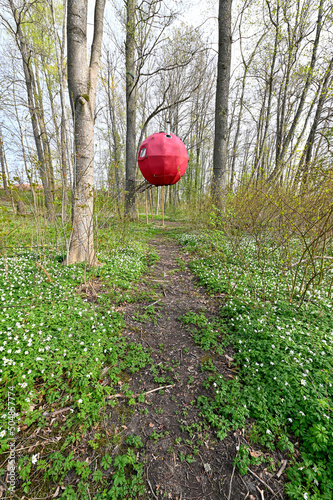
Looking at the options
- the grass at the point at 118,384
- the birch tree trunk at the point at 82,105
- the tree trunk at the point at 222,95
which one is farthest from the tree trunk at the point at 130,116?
the grass at the point at 118,384

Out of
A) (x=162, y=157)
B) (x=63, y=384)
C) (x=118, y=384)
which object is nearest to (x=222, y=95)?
(x=162, y=157)

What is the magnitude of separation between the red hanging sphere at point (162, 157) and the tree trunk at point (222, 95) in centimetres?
163

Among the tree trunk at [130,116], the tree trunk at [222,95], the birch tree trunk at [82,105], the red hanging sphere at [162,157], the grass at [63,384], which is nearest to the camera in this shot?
the grass at [63,384]

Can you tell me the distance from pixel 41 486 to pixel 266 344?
2.58 m

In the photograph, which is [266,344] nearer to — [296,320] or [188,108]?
[296,320]

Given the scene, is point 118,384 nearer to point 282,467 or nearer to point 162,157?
point 282,467

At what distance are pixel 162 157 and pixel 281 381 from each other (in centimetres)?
518

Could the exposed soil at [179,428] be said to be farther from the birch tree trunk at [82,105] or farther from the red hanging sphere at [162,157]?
the red hanging sphere at [162,157]

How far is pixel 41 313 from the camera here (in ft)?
9.40

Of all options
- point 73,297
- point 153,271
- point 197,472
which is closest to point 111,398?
point 197,472

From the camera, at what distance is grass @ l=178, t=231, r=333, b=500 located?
1.70 meters

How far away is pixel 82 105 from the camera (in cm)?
409

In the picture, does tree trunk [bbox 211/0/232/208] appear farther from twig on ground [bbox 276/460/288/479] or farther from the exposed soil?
twig on ground [bbox 276/460/288/479]

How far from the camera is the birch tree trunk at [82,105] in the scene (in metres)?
3.99
